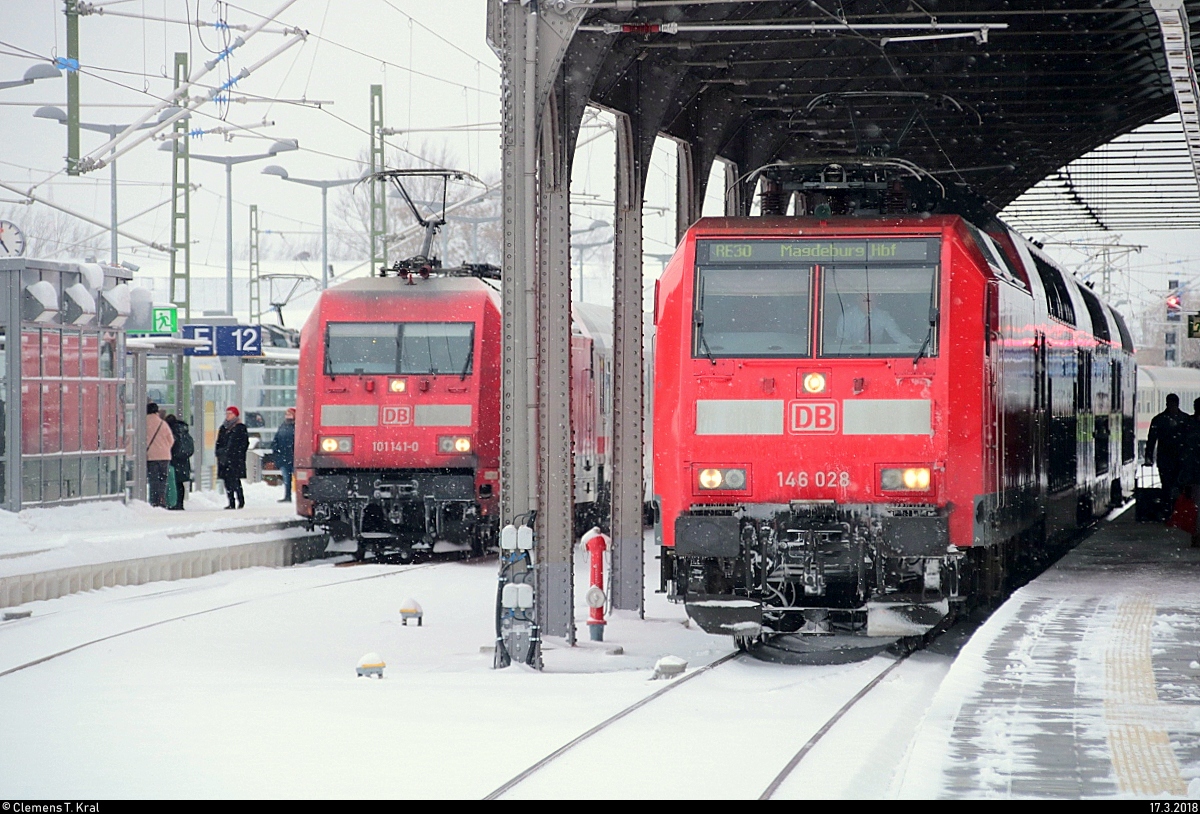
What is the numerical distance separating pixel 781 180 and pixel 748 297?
2.24 meters

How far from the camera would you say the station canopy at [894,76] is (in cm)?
1359

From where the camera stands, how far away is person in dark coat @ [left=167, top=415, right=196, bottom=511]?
25547 mm

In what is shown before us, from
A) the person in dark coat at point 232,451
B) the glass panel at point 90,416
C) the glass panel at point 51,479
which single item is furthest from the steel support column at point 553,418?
the person in dark coat at point 232,451

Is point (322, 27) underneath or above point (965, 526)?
above

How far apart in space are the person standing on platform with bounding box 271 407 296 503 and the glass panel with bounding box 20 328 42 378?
6.12 meters

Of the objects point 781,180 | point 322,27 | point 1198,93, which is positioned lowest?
point 781,180

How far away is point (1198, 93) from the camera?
14.7m

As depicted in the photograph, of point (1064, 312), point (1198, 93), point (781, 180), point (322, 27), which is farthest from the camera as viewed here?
point (322, 27)

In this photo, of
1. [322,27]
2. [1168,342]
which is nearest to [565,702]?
[322,27]

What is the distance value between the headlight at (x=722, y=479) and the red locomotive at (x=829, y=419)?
10mm

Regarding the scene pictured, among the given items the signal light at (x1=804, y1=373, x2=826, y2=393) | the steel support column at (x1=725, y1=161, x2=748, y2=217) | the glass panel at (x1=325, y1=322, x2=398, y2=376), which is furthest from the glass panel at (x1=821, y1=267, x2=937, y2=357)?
the glass panel at (x1=325, y1=322, x2=398, y2=376)

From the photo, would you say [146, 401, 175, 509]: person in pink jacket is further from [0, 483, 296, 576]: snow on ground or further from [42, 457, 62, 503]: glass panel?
[42, 457, 62, 503]: glass panel
